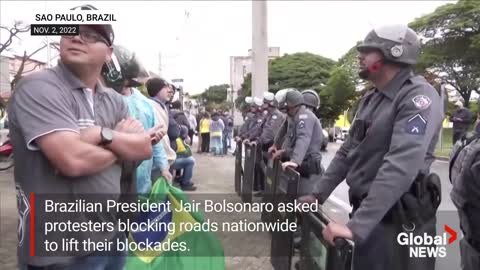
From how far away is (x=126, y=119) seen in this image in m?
2.19

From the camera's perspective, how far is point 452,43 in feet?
95.7

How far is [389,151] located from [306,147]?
9.00ft

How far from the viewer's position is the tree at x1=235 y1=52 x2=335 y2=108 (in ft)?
122

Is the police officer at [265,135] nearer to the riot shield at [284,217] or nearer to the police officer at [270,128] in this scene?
the police officer at [270,128]

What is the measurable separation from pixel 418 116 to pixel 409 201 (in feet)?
1.41

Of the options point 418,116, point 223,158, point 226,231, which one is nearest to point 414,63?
point 418,116

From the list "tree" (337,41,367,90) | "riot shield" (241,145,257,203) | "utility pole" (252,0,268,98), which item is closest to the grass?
"utility pole" (252,0,268,98)

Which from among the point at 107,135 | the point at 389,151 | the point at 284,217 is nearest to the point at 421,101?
the point at 389,151

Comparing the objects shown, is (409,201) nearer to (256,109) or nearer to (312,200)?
(312,200)

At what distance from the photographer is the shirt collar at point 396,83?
2.40 m

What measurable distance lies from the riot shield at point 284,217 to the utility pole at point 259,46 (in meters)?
8.11

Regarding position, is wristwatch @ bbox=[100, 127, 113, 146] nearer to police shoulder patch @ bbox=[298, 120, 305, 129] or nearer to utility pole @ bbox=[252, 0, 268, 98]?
police shoulder patch @ bbox=[298, 120, 305, 129]

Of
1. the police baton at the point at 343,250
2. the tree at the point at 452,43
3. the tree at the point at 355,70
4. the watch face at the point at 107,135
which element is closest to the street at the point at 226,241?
the tree at the point at 355,70

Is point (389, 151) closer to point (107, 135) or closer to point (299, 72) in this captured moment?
point (107, 135)
